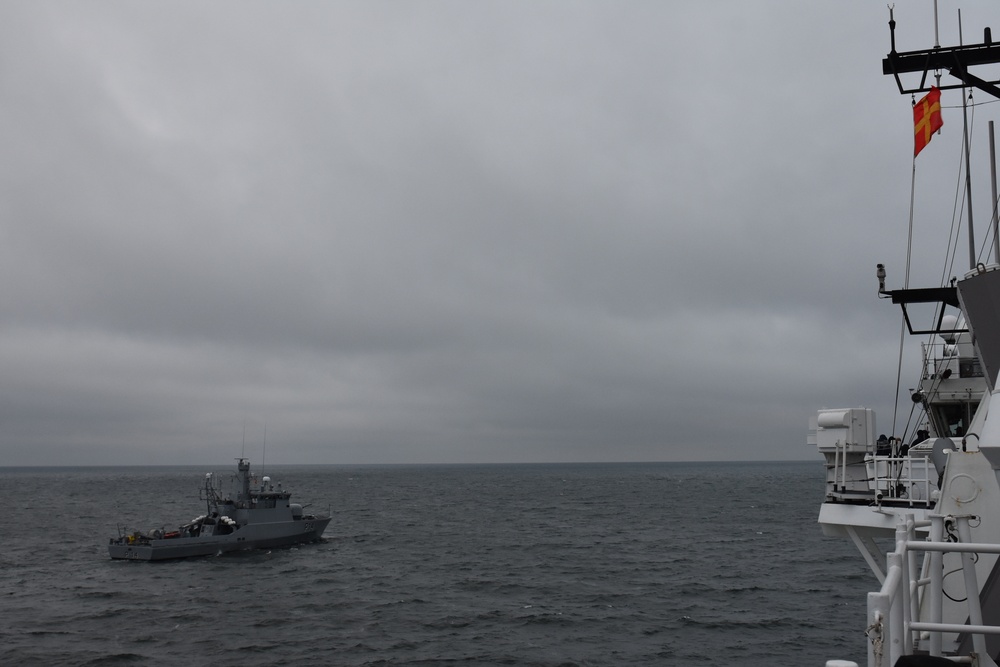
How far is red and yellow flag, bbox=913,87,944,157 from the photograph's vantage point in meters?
15.7

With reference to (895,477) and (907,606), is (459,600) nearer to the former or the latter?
(895,477)

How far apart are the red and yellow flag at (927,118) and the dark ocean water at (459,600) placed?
1932 cm

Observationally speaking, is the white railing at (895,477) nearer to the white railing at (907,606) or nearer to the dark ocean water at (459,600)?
the white railing at (907,606)

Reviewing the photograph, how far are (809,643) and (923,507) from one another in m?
17.4

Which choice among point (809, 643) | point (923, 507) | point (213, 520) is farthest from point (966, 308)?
point (213, 520)

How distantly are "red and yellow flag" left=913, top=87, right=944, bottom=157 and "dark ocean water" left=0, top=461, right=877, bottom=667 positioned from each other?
19.3 meters

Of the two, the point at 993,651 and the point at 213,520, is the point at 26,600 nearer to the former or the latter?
the point at 213,520

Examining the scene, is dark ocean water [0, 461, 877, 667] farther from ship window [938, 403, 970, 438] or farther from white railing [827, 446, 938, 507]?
A: white railing [827, 446, 938, 507]

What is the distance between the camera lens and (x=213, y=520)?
2347 inches

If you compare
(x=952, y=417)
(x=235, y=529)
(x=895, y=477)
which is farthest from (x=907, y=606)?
(x=235, y=529)

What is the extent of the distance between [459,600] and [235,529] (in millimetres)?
26140

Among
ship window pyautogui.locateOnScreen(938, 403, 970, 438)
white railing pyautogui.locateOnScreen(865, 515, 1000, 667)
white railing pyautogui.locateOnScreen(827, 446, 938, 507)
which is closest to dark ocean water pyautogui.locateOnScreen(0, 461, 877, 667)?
ship window pyautogui.locateOnScreen(938, 403, 970, 438)

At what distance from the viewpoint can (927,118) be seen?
15.8 metres

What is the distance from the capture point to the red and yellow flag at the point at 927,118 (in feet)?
51.4
